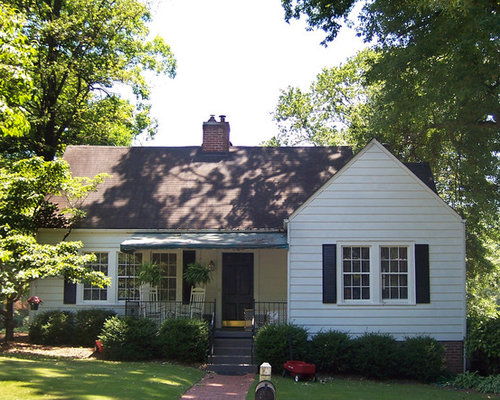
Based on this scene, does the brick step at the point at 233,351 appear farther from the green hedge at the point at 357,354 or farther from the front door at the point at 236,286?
the front door at the point at 236,286

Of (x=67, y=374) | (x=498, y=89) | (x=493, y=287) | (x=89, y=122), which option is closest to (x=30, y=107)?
(x=89, y=122)

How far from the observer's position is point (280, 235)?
57.1 ft

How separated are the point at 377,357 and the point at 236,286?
5529 millimetres

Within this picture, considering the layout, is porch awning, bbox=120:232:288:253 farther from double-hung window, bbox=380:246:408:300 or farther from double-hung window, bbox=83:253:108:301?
double-hung window, bbox=380:246:408:300

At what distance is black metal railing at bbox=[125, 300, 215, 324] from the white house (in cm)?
22

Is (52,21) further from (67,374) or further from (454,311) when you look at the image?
(454,311)

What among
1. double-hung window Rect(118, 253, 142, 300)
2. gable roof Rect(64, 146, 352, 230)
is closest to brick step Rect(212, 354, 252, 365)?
double-hung window Rect(118, 253, 142, 300)

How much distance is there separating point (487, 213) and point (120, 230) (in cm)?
1301

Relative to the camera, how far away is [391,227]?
53.0 feet

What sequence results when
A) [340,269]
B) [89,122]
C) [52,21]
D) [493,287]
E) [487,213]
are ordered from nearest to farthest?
[340,269] → [487,213] → [52,21] → [89,122] → [493,287]

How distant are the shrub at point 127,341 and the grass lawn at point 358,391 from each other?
3.79 m

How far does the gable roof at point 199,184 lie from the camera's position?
18.9m

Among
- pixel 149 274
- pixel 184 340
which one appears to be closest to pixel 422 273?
pixel 184 340

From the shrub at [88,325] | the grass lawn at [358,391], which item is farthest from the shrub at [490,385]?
the shrub at [88,325]
